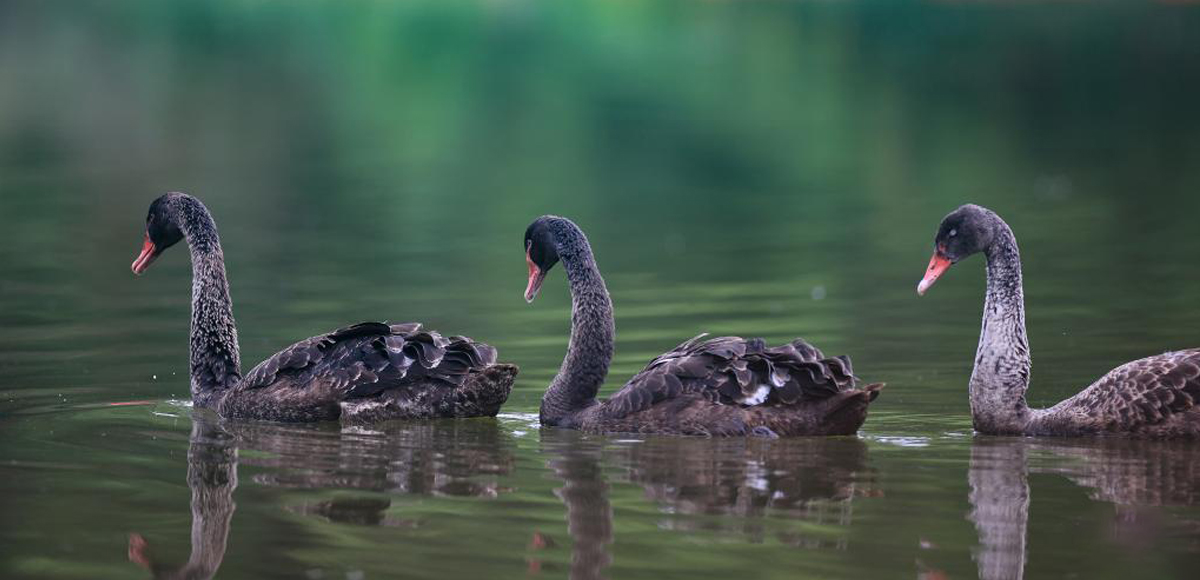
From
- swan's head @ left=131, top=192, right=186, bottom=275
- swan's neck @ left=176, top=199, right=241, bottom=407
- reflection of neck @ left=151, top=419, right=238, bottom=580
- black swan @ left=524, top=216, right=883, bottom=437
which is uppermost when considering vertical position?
swan's head @ left=131, top=192, right=186, bottom=275

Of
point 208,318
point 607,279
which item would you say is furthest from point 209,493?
point 607,279

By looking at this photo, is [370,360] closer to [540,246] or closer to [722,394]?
[540,246]

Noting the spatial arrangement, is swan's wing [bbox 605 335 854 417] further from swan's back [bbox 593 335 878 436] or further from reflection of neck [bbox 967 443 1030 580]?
reflection of neck [bbox 967 443 1030 580]

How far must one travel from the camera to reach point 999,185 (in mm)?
24219

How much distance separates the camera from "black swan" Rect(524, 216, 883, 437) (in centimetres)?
891

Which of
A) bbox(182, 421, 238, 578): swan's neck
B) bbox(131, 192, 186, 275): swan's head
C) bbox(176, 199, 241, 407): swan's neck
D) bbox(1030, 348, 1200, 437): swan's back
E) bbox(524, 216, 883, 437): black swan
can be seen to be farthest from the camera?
bbox(131, 192, 186, 275): swan's head

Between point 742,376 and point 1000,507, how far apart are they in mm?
1890

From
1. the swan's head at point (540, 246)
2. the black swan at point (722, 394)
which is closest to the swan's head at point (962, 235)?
the black swan at point (722, 394)

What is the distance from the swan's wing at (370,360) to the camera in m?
9.80

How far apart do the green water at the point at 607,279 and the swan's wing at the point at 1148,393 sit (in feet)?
0.74

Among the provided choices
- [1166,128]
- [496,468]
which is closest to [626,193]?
[1166,128]

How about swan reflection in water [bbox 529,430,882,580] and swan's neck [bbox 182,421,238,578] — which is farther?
swan reflection in water [bbox 529,430,882,580]

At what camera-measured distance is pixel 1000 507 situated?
7.33 meters

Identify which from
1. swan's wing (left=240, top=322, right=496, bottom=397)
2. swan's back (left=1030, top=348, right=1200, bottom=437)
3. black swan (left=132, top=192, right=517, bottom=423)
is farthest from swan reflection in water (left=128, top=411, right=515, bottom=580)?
swan's back (left=1030, top=348, right=1200, bottom=437)
